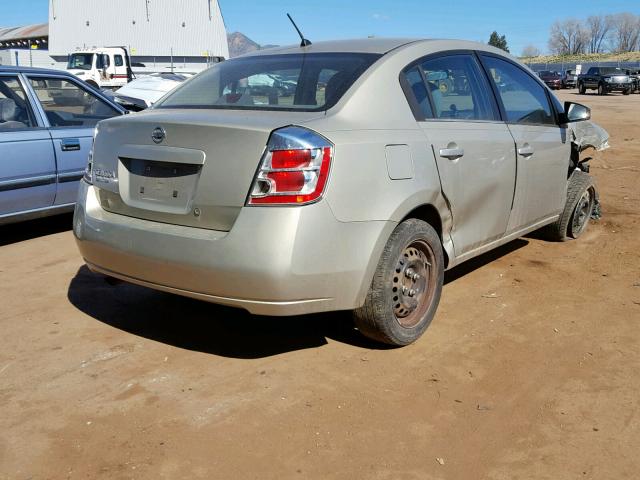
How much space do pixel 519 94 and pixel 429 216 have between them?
1576 mm

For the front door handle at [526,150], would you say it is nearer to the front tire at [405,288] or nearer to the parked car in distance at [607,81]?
the front tire at [405,288]

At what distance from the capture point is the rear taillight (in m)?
3.02

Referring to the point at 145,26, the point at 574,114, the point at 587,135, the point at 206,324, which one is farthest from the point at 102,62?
the point at 206,324

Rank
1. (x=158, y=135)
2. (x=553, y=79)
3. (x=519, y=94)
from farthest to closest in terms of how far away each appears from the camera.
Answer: (x=553, y=79) < (x=519, y=94) < (x=158, y=135)

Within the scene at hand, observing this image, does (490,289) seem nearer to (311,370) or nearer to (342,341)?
(342,341)

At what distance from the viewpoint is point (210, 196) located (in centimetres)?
314

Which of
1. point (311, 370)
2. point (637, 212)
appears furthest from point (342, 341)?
point (637, 212)

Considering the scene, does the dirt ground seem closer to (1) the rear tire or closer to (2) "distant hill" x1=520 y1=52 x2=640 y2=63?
(1) the rear tire

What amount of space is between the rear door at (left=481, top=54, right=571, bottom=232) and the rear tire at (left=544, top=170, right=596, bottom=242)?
1.24 ft

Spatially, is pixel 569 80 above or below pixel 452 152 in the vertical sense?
above

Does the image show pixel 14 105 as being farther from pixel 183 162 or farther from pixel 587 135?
pixel 587 135

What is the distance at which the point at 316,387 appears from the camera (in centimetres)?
328

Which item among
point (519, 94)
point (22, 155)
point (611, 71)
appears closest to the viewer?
point (519, 94)

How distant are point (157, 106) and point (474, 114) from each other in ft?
6.37
